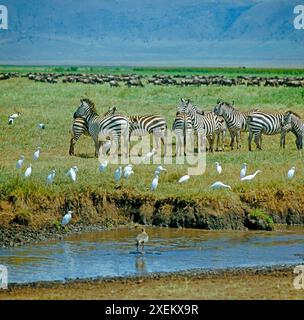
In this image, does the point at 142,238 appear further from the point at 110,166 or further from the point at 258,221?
the point at 110,166

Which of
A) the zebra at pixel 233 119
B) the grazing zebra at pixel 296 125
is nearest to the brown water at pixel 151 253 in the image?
the grazing zebra at pixel 296 125

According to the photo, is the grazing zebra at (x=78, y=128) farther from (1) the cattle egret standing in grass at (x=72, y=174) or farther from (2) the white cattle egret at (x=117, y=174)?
(2) the white cattle egret at (x=117, y=174)

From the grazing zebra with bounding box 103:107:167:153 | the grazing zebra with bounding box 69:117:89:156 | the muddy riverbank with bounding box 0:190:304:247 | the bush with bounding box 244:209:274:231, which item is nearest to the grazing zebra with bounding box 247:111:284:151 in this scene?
the grazing zebra with bounding box 103:107:167:153

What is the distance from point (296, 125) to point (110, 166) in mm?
6098

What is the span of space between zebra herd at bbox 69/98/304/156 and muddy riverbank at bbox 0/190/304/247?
519 centimetres

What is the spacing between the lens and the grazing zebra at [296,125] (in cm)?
2488

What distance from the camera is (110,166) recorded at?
2105cm

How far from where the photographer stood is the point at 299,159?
2233 cm

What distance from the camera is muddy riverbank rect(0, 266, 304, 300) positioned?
12.8 m

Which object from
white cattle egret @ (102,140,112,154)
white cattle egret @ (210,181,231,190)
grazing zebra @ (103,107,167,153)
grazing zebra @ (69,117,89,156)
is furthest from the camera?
grazing zebra @ (103,107,167,153)

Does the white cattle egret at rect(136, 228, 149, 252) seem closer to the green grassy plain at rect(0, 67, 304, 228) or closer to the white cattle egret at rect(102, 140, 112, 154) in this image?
the green grassy plain at rect(0, 67, 304, 228)

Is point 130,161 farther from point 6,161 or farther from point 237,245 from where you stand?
point 237,245
